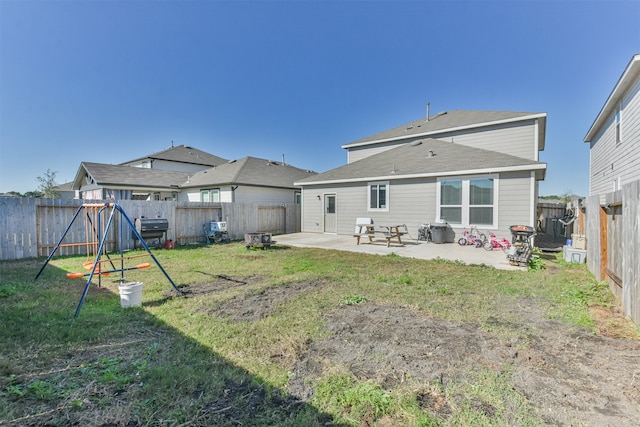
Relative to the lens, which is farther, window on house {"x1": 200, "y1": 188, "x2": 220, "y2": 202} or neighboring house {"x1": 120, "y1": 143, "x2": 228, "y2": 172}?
neighboring house {"x1": 120, "y1": 143, "x2": 228, "y2": 172}

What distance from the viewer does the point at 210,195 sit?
1814 cm

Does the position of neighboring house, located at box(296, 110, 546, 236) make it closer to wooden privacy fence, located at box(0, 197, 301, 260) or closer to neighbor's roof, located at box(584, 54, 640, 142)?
neighbor's roof, located at box(584, 54, 640, 142)

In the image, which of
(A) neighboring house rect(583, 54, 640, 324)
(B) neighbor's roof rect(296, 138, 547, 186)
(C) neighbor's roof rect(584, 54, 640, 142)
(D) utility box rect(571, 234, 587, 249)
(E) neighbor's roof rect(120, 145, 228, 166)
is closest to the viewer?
(A) neighboring house rect(583, 54, 640, 324)

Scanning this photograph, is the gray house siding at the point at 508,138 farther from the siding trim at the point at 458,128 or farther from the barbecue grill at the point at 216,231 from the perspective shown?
the barbecue grill at the point at 216,231

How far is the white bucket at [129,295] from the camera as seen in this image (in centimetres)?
402

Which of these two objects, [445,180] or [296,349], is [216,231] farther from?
[296,349]

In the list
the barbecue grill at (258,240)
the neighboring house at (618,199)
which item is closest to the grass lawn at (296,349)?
the neighboring house at (618,199)

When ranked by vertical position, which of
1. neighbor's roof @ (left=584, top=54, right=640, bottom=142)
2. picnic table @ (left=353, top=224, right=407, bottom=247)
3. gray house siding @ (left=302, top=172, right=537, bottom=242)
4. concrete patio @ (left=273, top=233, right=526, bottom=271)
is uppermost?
neighbor's roof @ (left=584, top=54, right=640, bottom=142)

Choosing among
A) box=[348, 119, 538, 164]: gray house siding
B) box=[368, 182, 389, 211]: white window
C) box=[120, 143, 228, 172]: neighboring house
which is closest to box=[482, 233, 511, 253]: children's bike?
box=[368, 182, 389, 211]: white window

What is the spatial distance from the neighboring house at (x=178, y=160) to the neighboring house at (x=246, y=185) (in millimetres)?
8177

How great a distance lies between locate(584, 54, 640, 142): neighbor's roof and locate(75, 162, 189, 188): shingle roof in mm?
22450

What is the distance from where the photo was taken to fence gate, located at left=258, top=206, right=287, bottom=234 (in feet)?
48.3

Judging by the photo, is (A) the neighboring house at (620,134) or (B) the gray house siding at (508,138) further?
(B) the gray house siding at (508,138)

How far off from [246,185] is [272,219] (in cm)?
307
